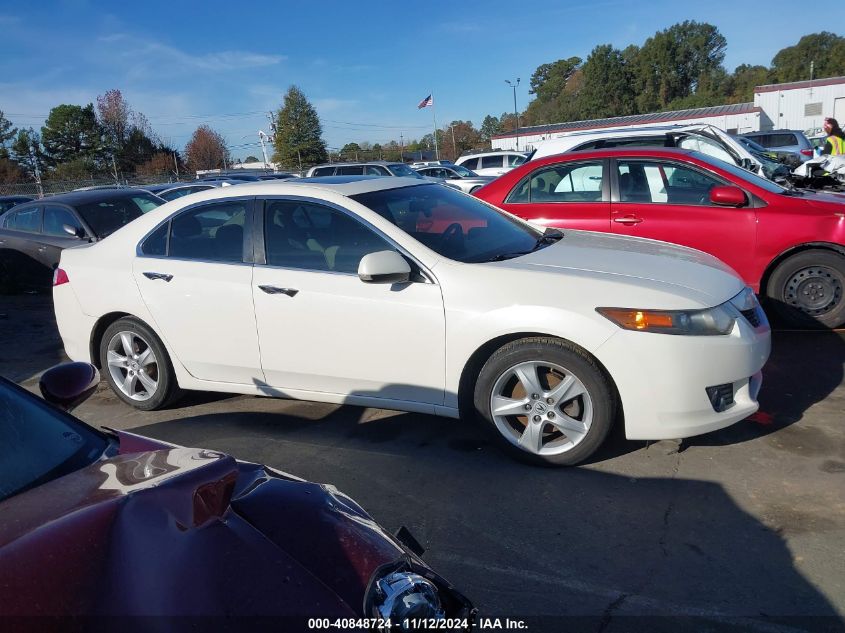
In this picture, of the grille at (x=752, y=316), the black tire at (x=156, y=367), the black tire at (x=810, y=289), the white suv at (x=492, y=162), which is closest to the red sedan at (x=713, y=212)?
the black tire at (x=810, y=289)

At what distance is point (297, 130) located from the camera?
60094 millimetres

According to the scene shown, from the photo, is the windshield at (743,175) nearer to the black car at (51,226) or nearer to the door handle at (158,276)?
the door handle at (158,276)

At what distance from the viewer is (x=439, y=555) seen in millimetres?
2932

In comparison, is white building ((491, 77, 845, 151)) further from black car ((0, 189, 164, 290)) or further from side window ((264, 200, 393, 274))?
side window ((264, 200, 393, 274))

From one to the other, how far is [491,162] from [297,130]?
4061 cm

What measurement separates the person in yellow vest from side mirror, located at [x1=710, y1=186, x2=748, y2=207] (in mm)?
8310

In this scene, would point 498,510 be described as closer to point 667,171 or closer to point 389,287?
point 389,287

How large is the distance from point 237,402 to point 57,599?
3881 millimetres

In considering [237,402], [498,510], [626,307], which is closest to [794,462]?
[626,307]

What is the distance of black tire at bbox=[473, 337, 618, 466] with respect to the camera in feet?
11.3

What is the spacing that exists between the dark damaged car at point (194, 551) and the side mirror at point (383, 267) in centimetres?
180

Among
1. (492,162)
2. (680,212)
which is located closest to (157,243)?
(680,212)

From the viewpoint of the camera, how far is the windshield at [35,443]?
1.94m

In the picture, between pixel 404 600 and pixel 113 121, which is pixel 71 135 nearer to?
pixel 113 121
